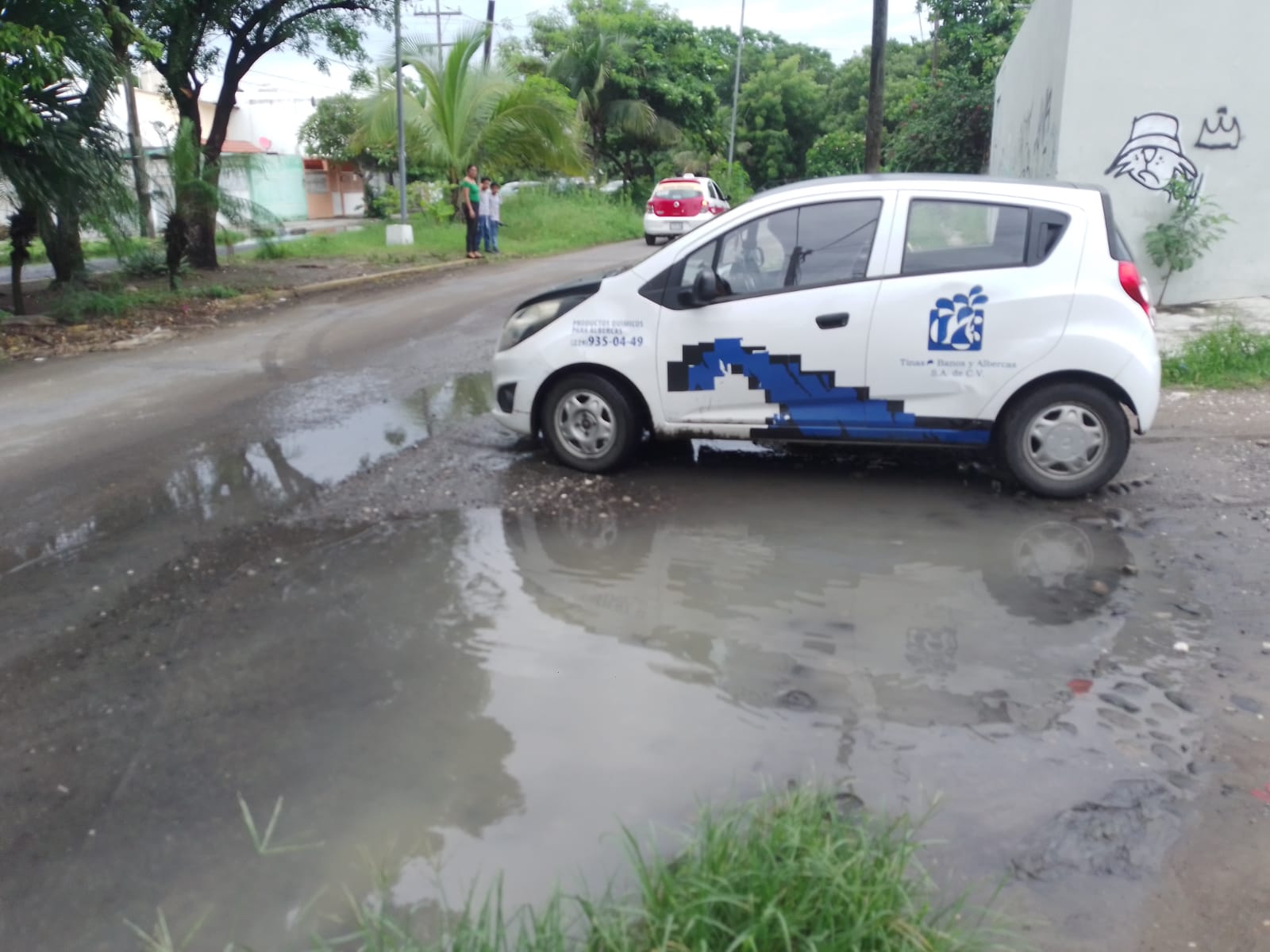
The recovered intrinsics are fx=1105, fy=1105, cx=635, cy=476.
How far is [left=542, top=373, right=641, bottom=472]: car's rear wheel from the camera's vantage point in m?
6.82

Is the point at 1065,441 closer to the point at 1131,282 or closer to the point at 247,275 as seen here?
the point at 1131,282

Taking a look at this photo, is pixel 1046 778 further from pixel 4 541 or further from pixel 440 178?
pixel 440 178

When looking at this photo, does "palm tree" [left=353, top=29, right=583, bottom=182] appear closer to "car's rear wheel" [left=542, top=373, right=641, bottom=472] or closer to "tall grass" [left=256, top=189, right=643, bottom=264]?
"tall grass" [left=256, top=189, right=643, bottom=264]

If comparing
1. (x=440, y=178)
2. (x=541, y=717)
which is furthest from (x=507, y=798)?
(x=440, y=178)

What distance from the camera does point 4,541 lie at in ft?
19.6

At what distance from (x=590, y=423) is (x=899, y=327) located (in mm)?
1957

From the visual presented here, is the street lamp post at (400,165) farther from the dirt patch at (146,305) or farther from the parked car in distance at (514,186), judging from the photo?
the parked car in distance at (514,186)

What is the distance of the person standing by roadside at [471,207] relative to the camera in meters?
21.8

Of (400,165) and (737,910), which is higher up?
(400,165)

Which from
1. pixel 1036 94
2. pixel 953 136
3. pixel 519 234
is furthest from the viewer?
pixel 519 234

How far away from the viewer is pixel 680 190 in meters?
29.5

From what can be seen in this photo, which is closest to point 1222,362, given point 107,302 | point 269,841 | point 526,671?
point 526,671

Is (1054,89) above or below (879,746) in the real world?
above

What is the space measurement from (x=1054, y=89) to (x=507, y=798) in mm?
11489
